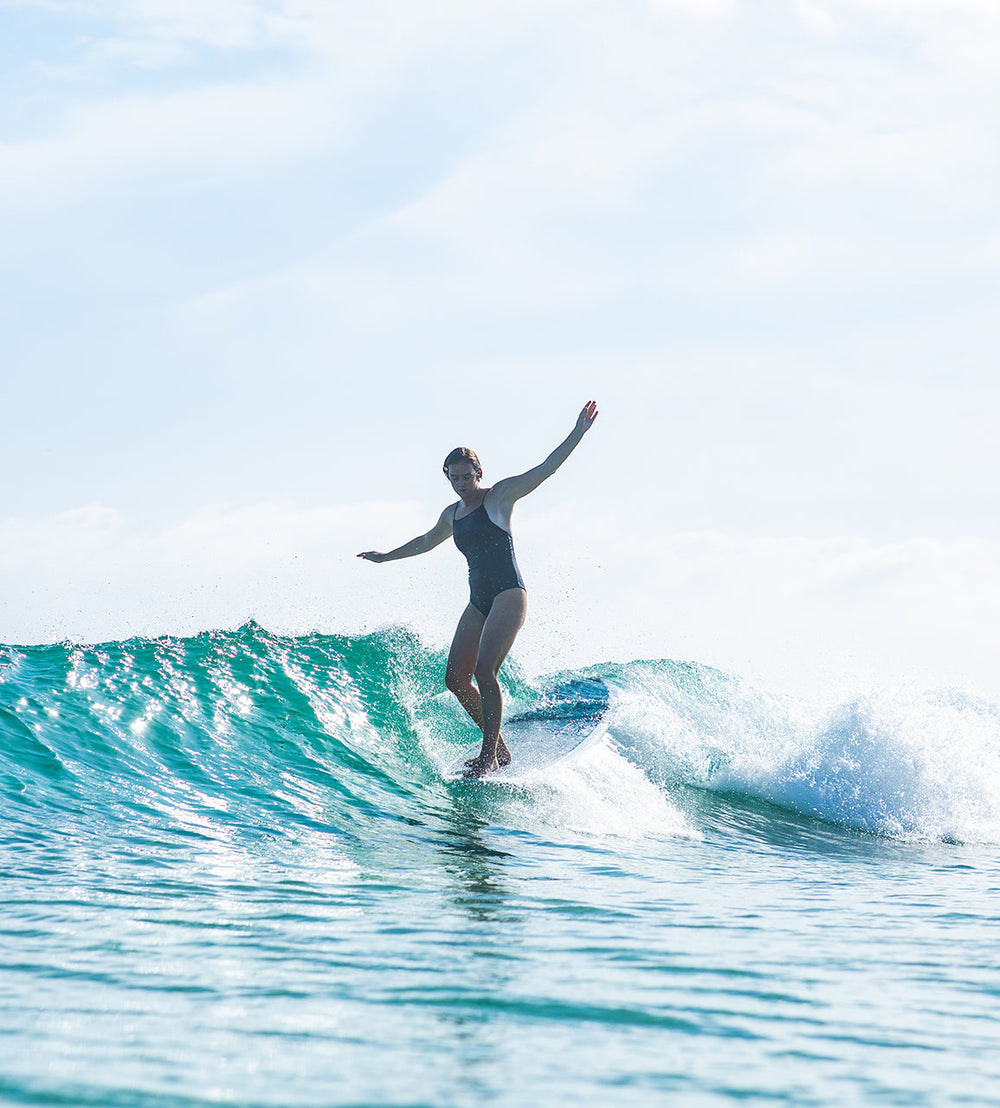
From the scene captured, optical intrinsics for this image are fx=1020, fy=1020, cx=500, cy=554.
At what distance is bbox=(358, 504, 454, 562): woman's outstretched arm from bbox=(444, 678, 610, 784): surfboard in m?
1.82

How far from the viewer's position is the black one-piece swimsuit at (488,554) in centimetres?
766

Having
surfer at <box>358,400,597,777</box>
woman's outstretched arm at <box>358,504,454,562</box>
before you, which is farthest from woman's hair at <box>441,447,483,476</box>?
woman's outstretched arm at <box>358,504,454,562</box>

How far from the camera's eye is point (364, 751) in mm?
9055

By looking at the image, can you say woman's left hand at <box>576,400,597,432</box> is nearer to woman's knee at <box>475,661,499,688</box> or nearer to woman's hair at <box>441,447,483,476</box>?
woman's hair at <box>441,447,483,476</box>

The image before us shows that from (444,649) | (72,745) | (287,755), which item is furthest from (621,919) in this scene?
(444,649)

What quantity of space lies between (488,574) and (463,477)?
0.76 m

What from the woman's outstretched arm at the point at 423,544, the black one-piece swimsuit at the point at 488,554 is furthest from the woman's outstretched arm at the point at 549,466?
the woman's outstretched arm at the point at 423,544

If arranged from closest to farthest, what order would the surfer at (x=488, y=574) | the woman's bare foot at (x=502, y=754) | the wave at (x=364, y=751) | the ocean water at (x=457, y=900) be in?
1. the ocean water at (x=457, y=900)
2. the wave at (x=364, y=751)
3. the surfer at (x=488, y=574)
4. the woman's bare foot at (x=502, y=754)

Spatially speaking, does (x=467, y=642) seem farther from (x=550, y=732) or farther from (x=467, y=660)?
(x=550, y=732)

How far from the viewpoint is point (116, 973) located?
11.4ft

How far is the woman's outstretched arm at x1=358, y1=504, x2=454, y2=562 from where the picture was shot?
802 cm

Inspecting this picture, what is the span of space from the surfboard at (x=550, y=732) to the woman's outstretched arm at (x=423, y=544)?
182 centimetres

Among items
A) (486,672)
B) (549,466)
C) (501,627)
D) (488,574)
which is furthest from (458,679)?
(549,466)

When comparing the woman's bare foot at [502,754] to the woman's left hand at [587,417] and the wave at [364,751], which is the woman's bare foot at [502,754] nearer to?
the wave at [364,751]
